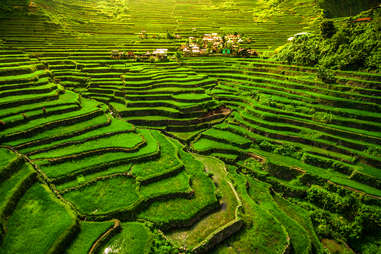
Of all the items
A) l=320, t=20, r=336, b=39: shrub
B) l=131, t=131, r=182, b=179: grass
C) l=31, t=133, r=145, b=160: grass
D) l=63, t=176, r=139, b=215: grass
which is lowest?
l=63, t=176, r=139, b=215: grass

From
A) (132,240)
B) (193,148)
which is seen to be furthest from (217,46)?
(132,240)

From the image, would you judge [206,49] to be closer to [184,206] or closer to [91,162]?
[91,162]

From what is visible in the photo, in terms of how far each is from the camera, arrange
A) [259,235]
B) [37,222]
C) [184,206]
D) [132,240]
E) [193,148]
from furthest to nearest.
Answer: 1. [193,148]
2. [184,206]
3. [259,235]
4. [132,240]
5. [37,222]

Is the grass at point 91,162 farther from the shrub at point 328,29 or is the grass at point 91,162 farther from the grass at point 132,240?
the shrub at point 328,29

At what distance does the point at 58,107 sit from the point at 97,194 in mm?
11501

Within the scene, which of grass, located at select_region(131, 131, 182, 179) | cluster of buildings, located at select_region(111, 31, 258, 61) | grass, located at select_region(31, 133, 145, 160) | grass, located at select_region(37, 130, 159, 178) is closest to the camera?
grass, located at select_region(37, 130, 159, 178)

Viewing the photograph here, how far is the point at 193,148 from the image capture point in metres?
20.3

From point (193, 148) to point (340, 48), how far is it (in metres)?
20.3

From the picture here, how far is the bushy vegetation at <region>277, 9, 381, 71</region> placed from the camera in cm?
2267

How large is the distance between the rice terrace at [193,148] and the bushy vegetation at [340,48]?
145 mm

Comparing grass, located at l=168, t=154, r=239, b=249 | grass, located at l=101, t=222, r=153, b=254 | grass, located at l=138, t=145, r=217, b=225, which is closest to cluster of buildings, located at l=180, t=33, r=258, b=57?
grass, located at l=168, t=154, r=239, b=249

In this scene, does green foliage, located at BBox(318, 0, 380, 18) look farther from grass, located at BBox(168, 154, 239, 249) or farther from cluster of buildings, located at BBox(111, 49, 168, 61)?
grass, located at BBox(168, 154, 239, 249)

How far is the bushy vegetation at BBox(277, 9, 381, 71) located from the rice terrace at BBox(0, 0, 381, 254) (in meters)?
0.14

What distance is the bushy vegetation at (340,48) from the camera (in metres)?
22.7
